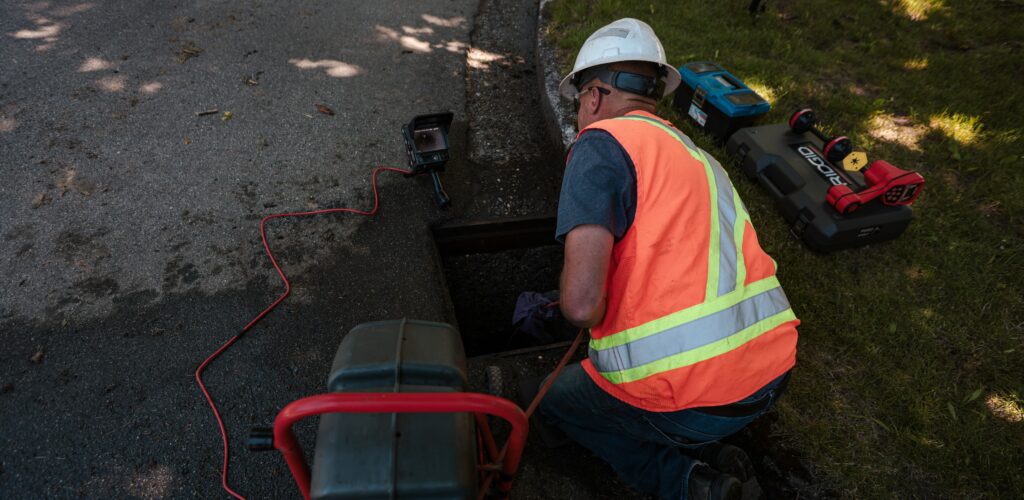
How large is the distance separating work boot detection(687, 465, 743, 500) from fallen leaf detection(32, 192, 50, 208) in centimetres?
440

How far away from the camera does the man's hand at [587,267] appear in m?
1.60

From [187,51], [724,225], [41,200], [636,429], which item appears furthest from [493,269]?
[187,51]

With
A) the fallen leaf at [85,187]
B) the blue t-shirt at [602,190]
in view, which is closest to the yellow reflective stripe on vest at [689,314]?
the blue t-shirt at [602,190]

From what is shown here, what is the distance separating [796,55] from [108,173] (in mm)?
6163

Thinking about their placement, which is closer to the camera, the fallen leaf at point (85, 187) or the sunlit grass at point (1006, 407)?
the sunlit grass at point (1006, 407)

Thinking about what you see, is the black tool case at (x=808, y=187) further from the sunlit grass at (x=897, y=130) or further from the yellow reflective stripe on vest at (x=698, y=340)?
the yellow reflective stripe on vest at (x=698, y=340)

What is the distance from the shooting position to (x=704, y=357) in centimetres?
160

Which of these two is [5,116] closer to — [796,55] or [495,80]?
[495,80]

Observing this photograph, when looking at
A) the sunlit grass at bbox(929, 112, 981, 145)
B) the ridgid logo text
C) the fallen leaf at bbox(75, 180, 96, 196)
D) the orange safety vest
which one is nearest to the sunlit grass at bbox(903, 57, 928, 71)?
the sunlit grass at bbox(929, 112, 981, 145)

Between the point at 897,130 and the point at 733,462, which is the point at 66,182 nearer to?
the point at 733,462

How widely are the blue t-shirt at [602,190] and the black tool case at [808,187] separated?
2097 mm

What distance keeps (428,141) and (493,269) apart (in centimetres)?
110

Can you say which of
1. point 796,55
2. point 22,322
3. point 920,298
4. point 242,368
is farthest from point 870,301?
point 22,322

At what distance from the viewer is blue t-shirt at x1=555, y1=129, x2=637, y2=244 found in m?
1.60
